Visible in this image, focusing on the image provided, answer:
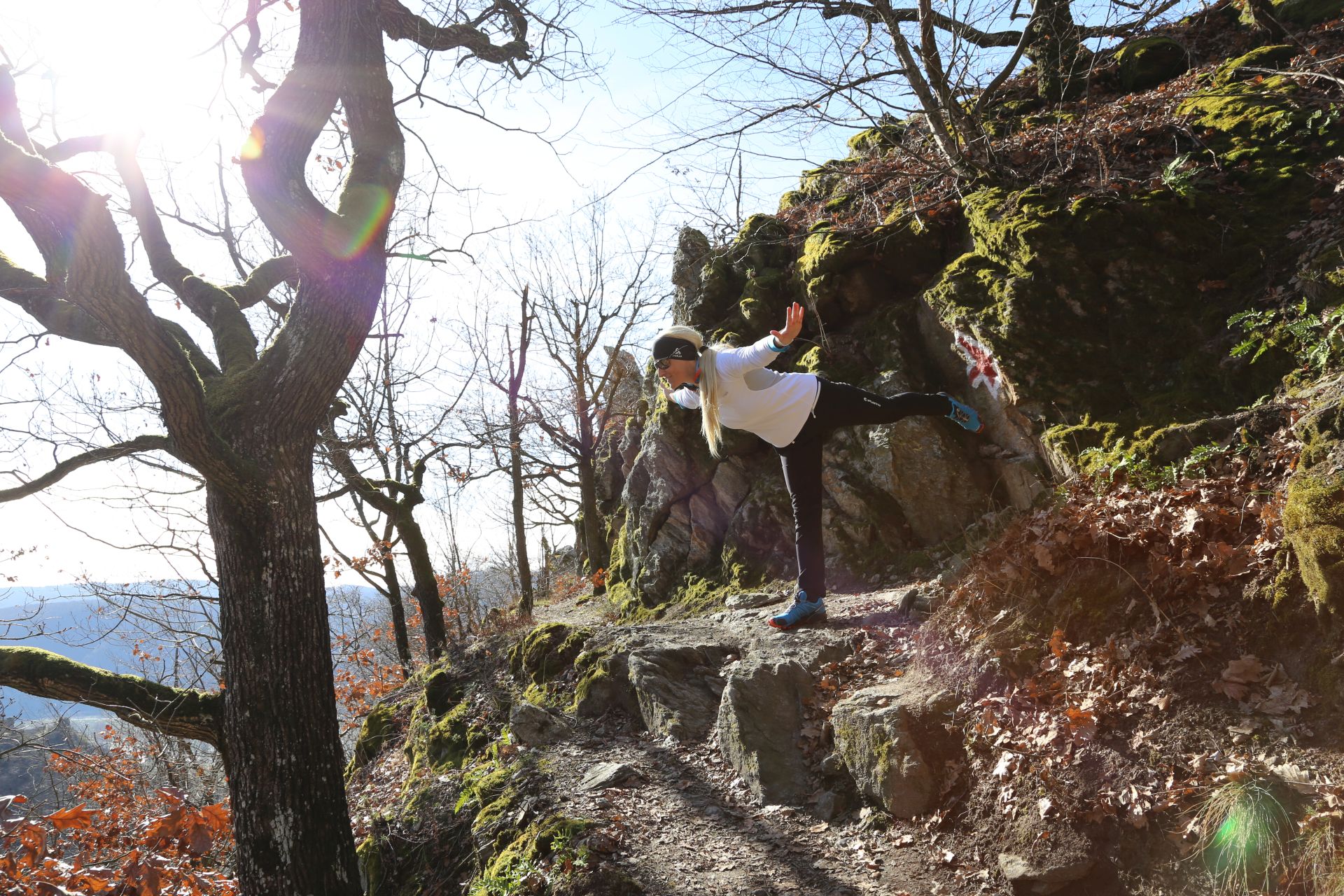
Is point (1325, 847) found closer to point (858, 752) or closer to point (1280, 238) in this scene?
point (858, 752)

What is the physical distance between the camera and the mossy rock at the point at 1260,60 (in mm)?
Result: 7434

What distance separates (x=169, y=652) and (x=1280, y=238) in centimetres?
1892

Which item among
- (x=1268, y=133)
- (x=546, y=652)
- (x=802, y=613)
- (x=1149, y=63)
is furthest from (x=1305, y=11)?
(x=546, y=652)

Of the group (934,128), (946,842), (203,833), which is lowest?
(946,842)

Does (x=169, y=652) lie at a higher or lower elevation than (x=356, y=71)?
lower

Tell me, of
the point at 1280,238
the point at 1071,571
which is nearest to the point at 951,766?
the point at 1071,571

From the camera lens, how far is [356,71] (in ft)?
16.4

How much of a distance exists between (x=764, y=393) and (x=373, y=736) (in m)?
7.53

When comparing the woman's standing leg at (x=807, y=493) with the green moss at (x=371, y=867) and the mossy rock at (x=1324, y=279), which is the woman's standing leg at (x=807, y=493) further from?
the green moss at (x=371, y=867)

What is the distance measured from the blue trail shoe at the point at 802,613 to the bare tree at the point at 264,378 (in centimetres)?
335

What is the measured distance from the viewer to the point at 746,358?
5090 millimetres

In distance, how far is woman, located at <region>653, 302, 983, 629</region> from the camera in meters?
5.19

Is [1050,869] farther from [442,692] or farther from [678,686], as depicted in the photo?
[442,692]

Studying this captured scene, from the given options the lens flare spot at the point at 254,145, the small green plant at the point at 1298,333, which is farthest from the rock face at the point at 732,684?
the lens flare spot at the point at 254,145
